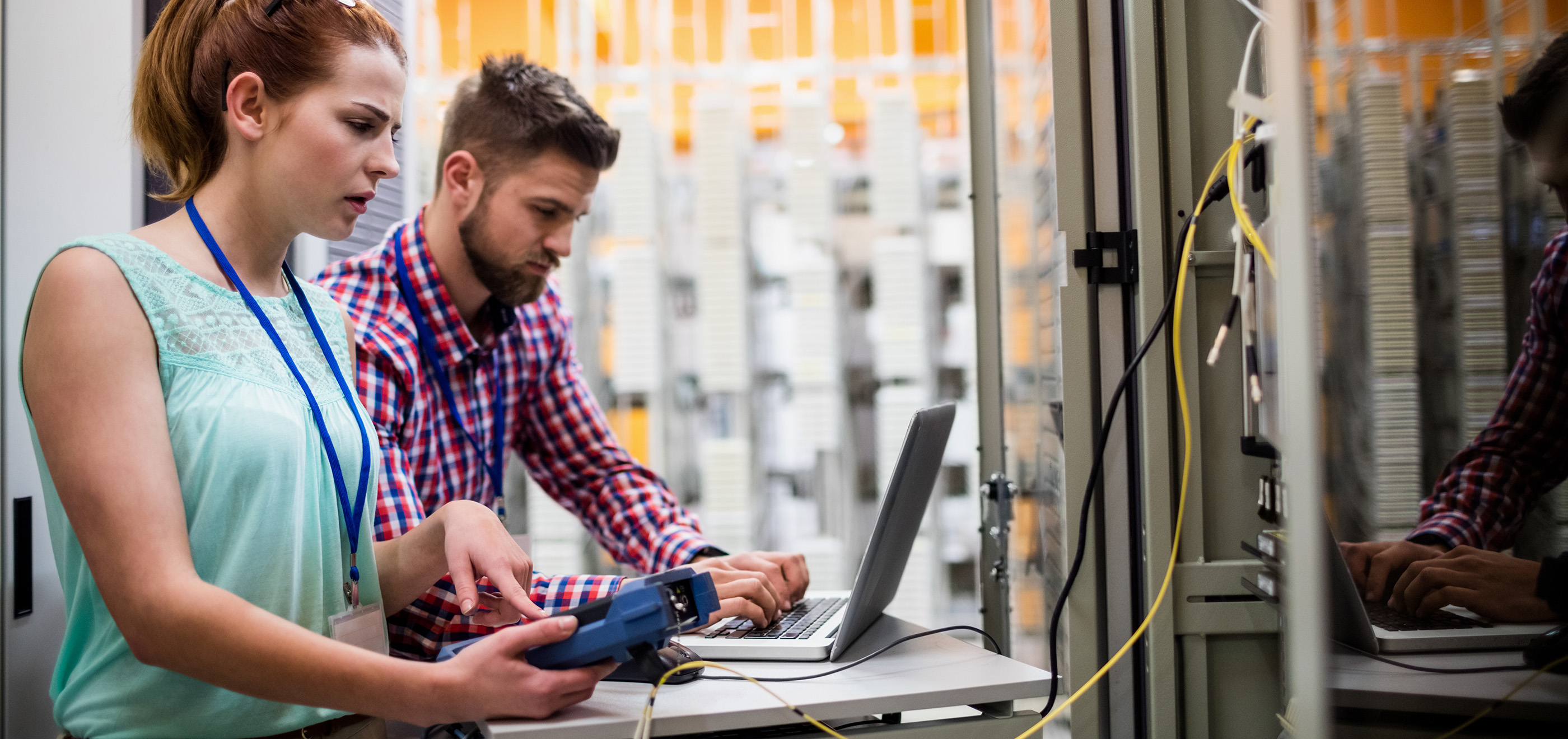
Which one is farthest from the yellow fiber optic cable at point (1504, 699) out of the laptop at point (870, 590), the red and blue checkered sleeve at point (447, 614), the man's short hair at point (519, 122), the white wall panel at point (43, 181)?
the white wall panel at point (43, 181)

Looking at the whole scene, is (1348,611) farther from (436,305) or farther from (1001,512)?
(436,305)

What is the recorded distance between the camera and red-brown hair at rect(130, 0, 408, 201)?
98 cm

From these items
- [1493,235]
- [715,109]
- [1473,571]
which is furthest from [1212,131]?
[715,109]

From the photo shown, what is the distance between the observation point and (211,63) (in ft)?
3.25

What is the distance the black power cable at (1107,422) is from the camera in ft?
3.82

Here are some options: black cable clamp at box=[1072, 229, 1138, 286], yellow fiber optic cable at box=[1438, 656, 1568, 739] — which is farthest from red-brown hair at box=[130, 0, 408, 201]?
yellow fiber optic cable at box=[1438, 656, 1568, 739]

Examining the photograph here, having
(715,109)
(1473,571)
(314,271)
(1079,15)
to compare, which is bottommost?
(1473,571)

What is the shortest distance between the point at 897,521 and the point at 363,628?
0.62 meters

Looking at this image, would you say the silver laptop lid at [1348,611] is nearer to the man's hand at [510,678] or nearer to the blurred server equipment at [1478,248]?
the blurred server equipment at [1478,248]

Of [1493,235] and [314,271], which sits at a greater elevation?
[314,271]

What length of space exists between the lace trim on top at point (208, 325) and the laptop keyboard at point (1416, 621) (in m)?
1.07

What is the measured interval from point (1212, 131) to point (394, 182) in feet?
6.35

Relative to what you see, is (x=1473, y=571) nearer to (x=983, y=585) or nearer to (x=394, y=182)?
(x=983, y=585)

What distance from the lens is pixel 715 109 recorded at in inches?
111
